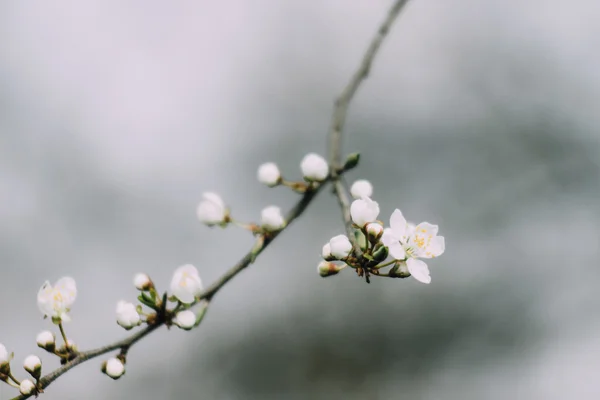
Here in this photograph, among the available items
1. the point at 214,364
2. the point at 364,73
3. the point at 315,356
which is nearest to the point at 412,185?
the point at 315,356

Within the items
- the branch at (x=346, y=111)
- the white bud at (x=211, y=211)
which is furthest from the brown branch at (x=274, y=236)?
the white bud at (x=211, y=211)

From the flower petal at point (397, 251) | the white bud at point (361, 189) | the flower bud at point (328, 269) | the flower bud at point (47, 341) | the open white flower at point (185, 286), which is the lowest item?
the flower bud at point (47, 341)

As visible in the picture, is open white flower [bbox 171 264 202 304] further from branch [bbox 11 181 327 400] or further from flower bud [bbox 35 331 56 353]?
flower bud [bbox 35 331 56 353]

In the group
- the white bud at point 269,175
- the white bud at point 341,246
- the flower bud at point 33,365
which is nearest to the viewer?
the white bud at point 341,246

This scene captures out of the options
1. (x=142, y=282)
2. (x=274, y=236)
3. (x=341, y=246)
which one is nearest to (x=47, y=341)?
(x=142, y=282)

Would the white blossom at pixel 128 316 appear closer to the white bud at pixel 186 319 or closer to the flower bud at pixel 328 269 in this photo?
the white bud at pixel 186 319

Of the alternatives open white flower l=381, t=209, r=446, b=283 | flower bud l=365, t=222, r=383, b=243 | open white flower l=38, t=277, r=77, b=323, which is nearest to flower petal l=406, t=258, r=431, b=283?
open white flower l=381, t=209, r=446, b=283

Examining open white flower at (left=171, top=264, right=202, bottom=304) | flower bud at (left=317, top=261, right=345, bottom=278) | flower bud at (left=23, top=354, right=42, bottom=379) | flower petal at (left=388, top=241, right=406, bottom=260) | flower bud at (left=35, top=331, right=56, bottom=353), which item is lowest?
flower bud at (left=23, top=354, right=42, bottom=379)
